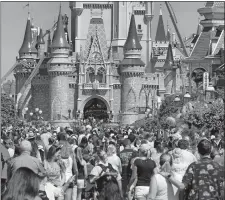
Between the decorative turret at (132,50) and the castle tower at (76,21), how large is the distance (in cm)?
772

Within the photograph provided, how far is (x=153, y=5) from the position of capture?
12419cm

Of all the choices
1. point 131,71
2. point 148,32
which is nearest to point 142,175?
point 131,71

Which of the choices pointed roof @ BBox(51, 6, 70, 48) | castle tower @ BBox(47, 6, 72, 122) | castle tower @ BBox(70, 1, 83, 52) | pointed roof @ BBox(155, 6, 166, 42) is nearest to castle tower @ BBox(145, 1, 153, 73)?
pointed roof @ BBox(155, 6, 166, 42)

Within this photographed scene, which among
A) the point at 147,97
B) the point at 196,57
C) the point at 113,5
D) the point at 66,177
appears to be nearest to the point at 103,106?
the point at 147,97

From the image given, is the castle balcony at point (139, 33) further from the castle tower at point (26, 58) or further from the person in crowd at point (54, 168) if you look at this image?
the person in crowd at point (54, 168)

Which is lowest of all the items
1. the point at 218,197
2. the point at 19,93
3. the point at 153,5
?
the point at 218,197

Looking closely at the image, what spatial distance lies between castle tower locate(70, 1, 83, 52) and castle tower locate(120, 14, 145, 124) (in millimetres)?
7724

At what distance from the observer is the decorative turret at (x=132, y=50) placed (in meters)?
120

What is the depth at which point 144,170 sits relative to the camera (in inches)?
557

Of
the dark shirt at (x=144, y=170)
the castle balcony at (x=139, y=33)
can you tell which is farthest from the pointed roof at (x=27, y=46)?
the dark shirt at (x=144, y=170)

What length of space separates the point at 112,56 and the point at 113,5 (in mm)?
6610

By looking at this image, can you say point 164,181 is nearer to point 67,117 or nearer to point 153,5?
point 67,117

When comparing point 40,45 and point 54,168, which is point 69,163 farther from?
point 40,45

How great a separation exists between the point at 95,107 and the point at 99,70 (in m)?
4.88
